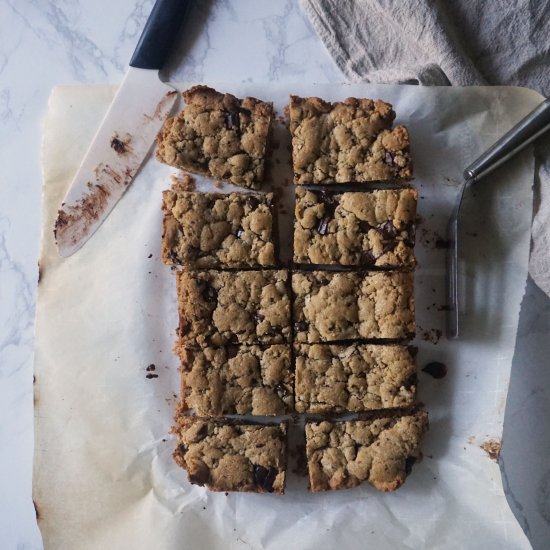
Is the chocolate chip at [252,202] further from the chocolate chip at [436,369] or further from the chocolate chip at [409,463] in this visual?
the chocolate chip at [409,463]

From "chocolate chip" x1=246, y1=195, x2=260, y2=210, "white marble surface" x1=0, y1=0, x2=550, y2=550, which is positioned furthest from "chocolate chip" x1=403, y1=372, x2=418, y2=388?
"chocolate chip" x1=246, y1=195, x2=260, y2=210

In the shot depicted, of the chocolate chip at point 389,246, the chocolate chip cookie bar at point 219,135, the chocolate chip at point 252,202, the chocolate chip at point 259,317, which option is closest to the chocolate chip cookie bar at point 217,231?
the chocolate chip at point 252,202

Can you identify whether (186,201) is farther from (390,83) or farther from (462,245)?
(462,245)

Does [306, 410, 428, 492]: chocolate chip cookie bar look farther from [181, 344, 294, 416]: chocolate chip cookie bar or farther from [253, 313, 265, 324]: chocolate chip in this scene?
[253, 313, 265, 324]: chocolate chip

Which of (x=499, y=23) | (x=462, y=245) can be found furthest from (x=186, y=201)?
(x=499, y=23)

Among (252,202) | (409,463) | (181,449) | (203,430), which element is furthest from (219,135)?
(409,463)
